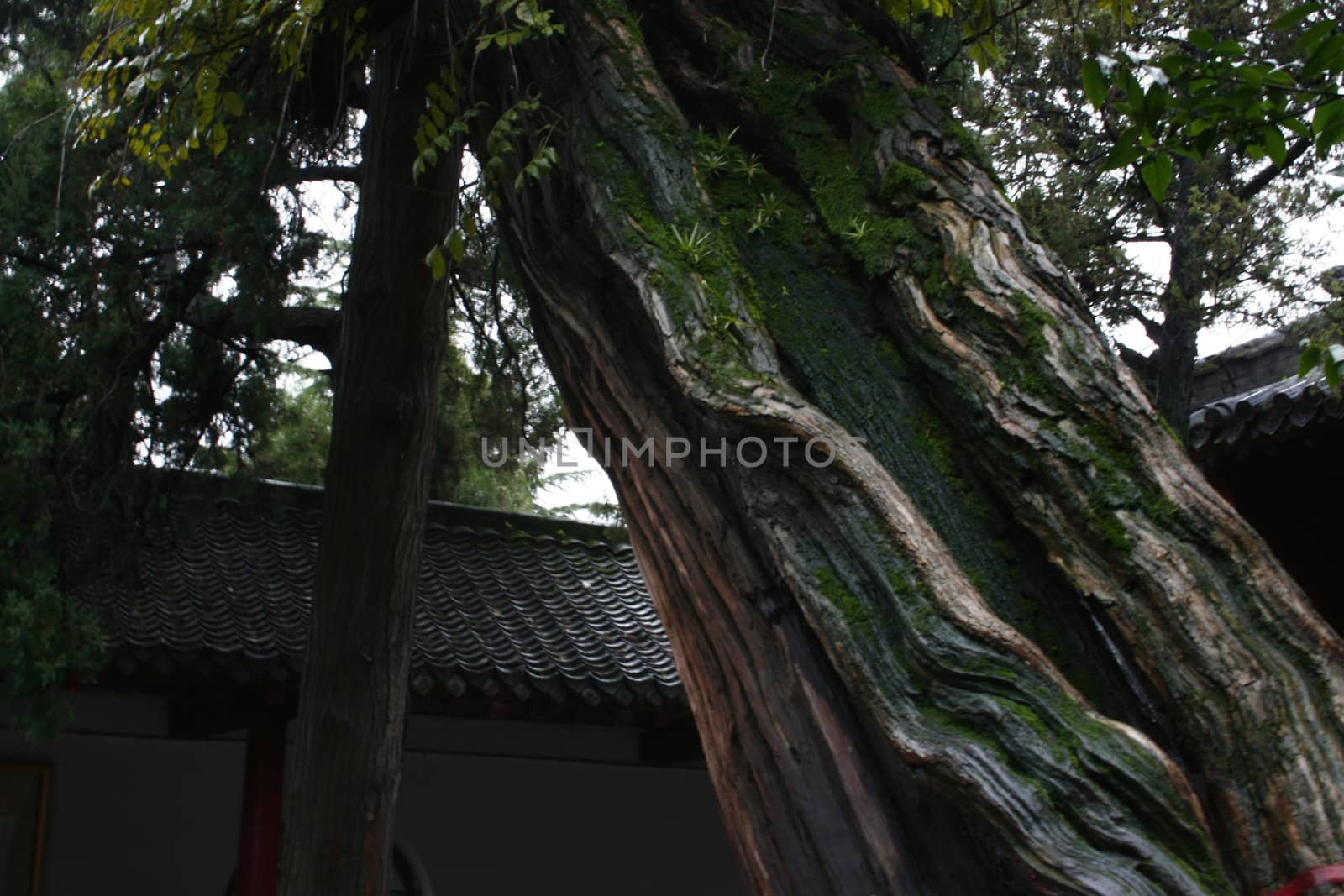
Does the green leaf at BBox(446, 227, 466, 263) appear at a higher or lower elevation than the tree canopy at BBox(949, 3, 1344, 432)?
lower

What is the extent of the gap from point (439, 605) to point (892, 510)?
438 centimetres

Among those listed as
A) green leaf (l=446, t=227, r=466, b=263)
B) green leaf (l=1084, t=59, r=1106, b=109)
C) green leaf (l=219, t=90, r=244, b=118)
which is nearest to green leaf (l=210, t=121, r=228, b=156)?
green leaf (l=219, t=90, r=244, b=118)

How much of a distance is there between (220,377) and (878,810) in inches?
153

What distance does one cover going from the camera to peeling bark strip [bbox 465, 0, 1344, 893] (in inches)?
64.0

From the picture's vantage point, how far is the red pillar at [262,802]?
510cm

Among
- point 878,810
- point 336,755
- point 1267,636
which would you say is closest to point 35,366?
point 336,755

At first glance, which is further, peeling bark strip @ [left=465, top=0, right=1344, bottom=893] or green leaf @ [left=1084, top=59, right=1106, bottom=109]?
green leaf @ [left=1084, top=59, right=1106, bottom=109]

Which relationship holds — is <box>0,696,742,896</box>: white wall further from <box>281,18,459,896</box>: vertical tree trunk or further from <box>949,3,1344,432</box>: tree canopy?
<box>949,3,1344,432</box>: tree canopy

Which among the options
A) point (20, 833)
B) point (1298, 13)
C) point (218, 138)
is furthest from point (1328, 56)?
point (20, 833)

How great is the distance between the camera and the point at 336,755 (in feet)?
12.2

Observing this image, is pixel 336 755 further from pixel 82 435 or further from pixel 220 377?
pixel 220 377

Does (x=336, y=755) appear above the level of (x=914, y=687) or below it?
below

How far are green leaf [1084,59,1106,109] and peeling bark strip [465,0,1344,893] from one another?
271 millimetres

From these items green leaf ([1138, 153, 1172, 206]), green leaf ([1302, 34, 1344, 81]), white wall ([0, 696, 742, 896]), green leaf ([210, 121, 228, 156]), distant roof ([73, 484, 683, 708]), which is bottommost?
white wall ([0, 696, 742, 896])
